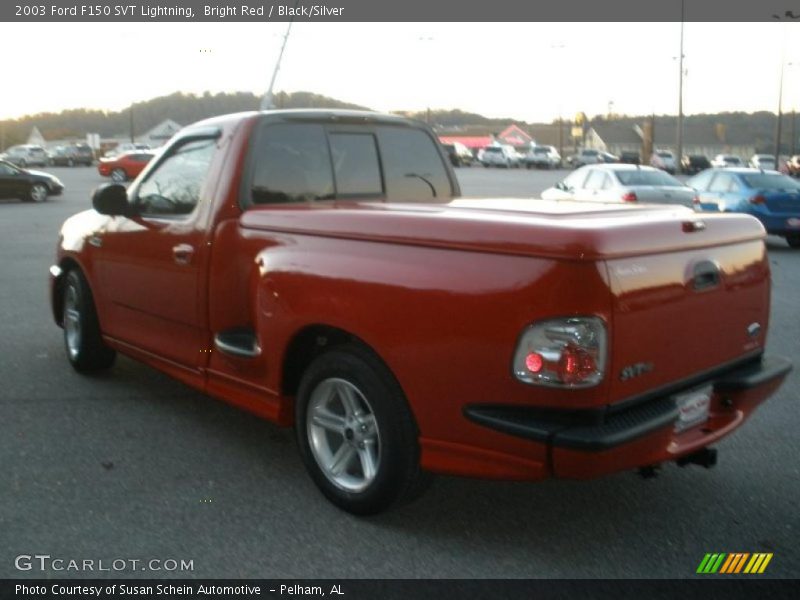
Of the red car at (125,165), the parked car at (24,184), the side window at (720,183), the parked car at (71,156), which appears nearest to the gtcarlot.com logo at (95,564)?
the side window at (720,183)

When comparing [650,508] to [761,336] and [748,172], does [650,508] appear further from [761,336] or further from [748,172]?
[748,172]

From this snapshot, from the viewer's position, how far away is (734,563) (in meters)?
3.60

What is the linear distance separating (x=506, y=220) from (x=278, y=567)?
1.62 meters

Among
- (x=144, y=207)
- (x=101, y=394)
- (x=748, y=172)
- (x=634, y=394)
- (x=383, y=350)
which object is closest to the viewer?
(x=634, y=394)

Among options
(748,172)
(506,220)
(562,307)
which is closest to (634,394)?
(562,307)

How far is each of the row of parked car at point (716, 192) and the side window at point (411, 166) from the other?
10072mm

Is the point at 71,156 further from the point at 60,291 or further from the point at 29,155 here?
the point at 60,291

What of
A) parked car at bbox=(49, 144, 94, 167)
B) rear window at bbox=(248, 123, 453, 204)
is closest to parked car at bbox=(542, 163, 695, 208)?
rear window at bbox=(248, 123, 453, 204)

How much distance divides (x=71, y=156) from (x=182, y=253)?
66495 mm

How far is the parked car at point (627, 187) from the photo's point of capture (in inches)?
618

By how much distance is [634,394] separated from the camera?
3.40m

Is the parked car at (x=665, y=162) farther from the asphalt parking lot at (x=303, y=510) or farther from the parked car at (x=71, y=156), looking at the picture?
the asphalt parking lot at (x=303, y=510)

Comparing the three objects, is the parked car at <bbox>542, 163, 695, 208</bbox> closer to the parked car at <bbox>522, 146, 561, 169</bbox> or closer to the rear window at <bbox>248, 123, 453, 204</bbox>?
the rear window at <bbox>248, 123, 453, 204</bbox>

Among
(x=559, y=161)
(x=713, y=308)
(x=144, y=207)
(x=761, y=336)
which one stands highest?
(x=144, y=207)
